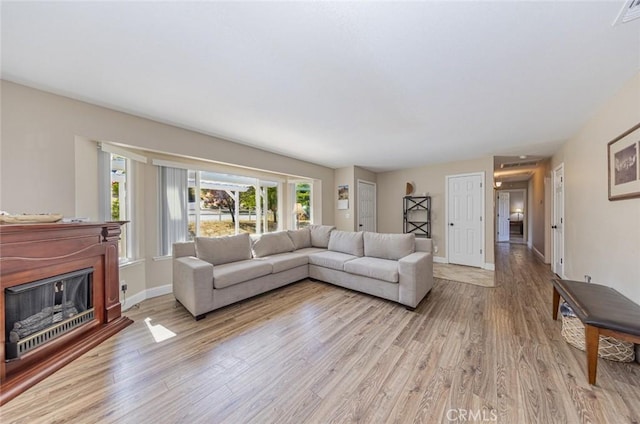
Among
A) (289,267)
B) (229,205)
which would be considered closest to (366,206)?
(289,267)

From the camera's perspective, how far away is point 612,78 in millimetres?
1892

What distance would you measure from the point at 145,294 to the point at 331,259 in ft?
8.55

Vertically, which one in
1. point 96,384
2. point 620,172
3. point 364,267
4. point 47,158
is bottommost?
point 96,384

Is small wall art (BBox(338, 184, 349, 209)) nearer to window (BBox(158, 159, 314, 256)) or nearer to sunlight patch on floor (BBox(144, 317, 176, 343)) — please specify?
window (BBox(158, 159, 314, 256))

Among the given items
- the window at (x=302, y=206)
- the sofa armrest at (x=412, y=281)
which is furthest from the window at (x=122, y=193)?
the sofa armrest at (x=412, y=281)

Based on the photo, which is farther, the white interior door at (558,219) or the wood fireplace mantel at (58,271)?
the white interior door at (558,219)

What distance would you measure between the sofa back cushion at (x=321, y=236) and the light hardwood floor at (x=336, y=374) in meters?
1.90

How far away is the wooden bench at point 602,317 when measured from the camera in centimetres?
143

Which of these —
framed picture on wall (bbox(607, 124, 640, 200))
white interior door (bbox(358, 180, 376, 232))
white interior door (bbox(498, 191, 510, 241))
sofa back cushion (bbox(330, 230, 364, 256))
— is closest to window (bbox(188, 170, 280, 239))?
sofa back cushion (bbox(330, 230, 364, 256))

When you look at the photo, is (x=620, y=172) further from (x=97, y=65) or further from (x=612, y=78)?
(x=97, y=65)

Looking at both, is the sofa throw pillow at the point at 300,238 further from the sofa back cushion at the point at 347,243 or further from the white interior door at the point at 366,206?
the white interior door at the point at 366,206

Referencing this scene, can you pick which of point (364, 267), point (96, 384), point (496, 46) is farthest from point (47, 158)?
point (496, 46)

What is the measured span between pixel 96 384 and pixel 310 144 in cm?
350

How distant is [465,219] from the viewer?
4.87 metres
